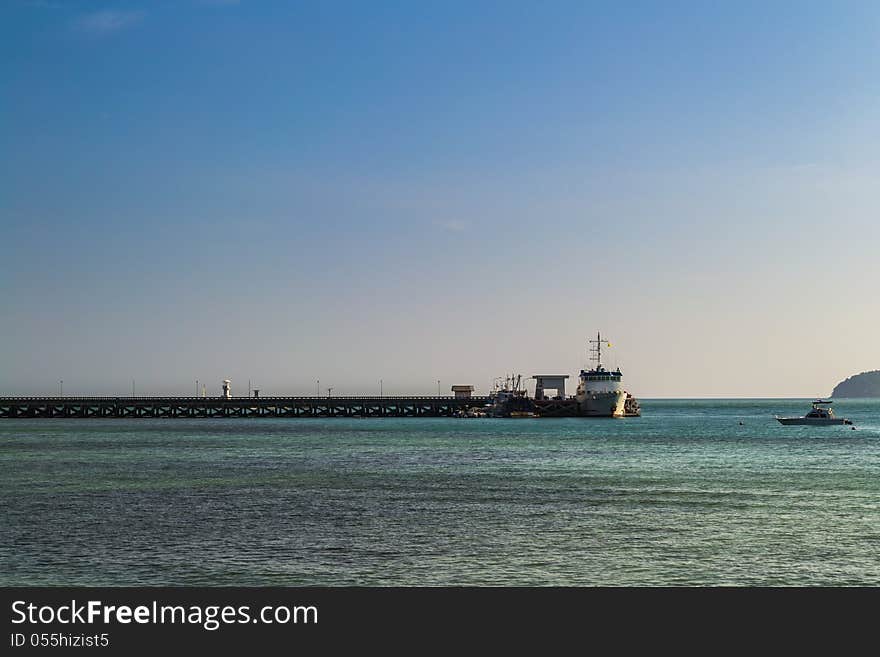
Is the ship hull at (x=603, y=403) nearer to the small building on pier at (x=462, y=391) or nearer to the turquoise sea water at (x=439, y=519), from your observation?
the small building on pier at (x=462, y=391)

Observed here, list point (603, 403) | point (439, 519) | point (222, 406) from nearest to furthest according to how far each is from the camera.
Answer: point (439, 519) → point (603, 403) → point (222, 406)

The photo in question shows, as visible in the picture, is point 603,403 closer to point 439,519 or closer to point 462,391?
point 462,391

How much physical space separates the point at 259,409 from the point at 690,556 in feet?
540

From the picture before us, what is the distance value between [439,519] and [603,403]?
137279 millimetres

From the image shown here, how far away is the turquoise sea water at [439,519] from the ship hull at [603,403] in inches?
3665

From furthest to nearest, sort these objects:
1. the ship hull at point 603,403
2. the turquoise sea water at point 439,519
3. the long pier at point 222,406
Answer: the long pier at point 222,406 → the ship hull at point 603,403 → the turquoise sea water at point 439,519

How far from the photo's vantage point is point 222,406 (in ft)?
600

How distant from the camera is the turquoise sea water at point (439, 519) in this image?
27.7 metres

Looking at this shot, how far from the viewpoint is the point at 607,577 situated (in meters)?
Result: 26.8

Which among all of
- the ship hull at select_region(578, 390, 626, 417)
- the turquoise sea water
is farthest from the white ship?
the turquoise sea water

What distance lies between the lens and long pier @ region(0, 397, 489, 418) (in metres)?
182

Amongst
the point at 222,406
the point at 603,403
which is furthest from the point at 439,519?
the point at 222,406

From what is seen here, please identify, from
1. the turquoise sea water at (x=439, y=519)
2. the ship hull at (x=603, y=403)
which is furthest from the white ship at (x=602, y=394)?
the turquoise sea water at (x=439, y=519)
